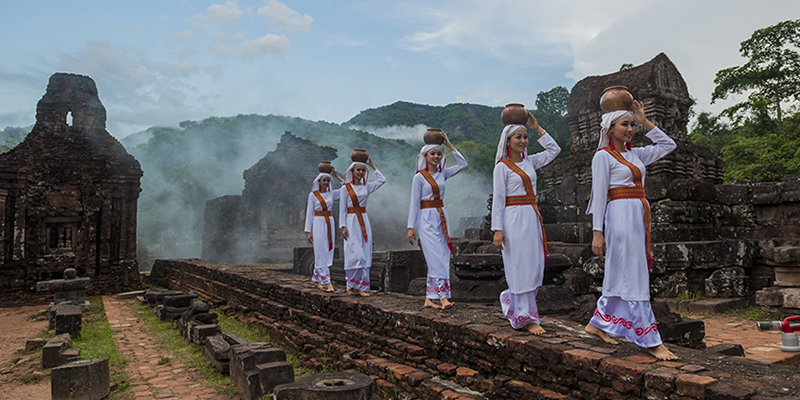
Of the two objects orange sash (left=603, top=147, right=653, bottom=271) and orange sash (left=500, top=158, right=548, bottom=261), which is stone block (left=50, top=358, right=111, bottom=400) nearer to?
orange sash (left=500, top=158, right=548, bottom=261)

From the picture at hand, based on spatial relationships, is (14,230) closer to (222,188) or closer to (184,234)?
(184,234)

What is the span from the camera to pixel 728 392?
238 cm

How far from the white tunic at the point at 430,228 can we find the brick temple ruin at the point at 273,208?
57.0ft

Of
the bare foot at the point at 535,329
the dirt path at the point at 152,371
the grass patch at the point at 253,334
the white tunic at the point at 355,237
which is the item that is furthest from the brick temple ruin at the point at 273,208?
the bare foot at the point at 535,329

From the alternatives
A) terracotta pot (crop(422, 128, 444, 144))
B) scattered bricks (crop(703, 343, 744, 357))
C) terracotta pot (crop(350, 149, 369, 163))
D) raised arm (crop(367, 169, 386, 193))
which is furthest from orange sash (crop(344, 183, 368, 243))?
scattered bricks (crop(703, 343, 744, 357))

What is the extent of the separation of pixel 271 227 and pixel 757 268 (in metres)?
18.2

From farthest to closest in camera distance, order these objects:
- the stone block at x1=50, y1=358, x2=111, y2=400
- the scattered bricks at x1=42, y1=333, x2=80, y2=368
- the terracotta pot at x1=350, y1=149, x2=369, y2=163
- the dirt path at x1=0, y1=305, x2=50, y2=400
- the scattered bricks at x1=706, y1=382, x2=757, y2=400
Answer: the terracotta pot at x1=350, y1=149, x2=369, y2=163, the scattered bricks at x1=42, y1=333, x2=80, y2=368, the dirt path at x1=0, y1=305, x2=50, y2=400, the stone block at x1=50, y1=358, x2=111, y2=400, the scattered bricks at x1=706, y1=382, x2=757, y2=400

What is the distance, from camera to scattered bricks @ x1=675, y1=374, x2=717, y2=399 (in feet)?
8.09

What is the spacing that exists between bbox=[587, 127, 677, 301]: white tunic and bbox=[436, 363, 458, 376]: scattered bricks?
1389 mm

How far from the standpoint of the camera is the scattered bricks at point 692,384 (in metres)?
2.47

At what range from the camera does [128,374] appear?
6.23 metres

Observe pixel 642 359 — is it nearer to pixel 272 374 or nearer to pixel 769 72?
pixel 272 374

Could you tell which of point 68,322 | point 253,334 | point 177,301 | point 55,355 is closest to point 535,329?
point 253,334

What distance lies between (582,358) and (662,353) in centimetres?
48
